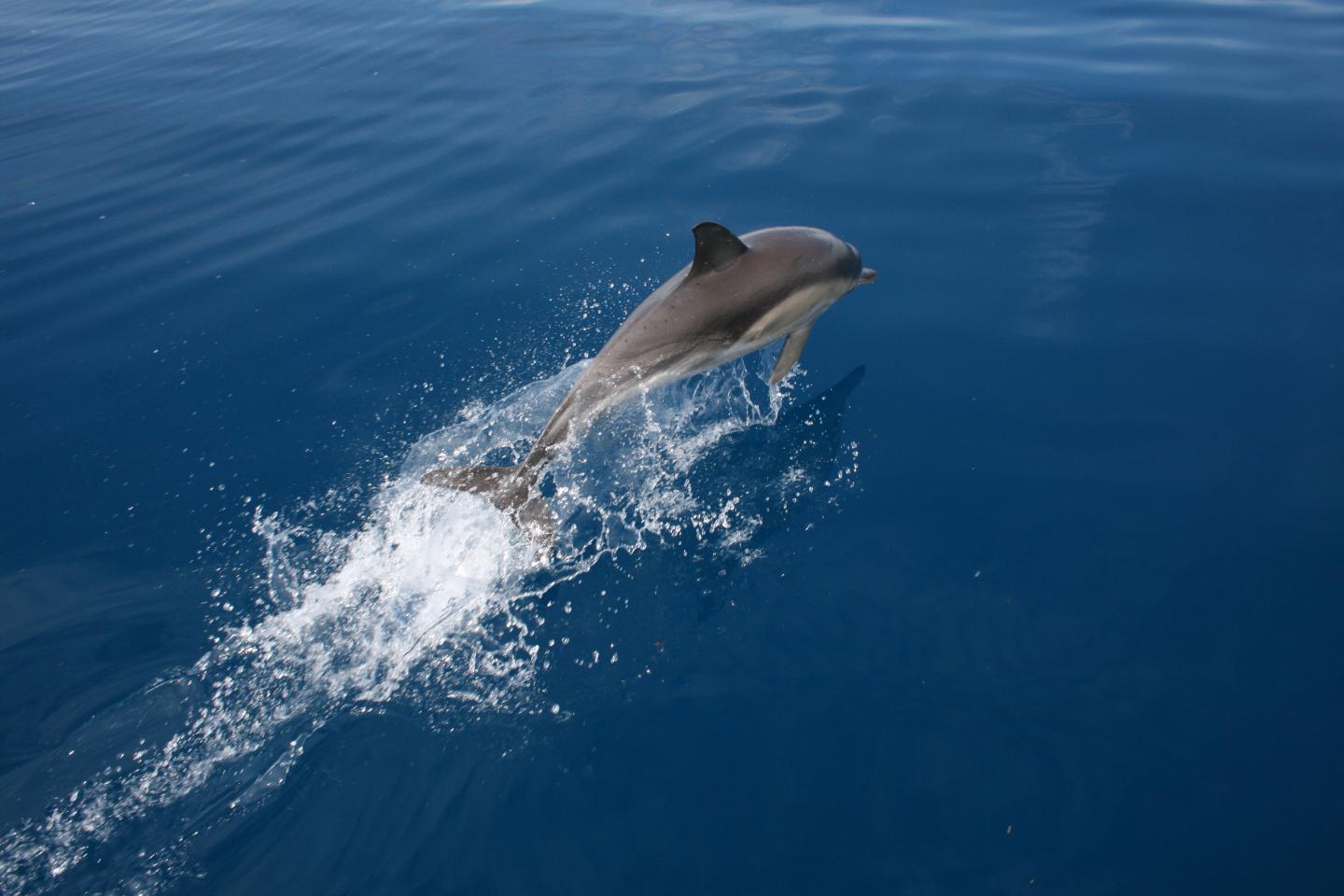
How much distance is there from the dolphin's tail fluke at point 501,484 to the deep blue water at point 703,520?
185mm

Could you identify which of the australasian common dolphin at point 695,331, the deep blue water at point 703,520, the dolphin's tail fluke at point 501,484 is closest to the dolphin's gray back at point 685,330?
the australasian common dolphin at point 695,331

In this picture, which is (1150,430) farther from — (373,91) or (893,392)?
(373,91)

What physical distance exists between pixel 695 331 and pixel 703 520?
4.40 feet

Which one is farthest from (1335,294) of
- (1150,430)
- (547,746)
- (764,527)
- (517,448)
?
(547,746)

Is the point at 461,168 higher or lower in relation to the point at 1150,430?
higher

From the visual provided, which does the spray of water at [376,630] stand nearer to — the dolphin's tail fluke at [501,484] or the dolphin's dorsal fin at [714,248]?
the dolphin's tail fluke at [501,484]

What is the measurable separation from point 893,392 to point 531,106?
24.3 ft

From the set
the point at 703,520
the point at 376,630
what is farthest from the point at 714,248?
the point at 376,630

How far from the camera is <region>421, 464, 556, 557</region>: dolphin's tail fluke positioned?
17.1 feet

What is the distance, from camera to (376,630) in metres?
4.74

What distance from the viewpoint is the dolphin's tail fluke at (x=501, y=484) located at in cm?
523

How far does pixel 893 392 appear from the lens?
6344mm

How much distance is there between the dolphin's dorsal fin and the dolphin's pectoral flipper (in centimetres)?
79

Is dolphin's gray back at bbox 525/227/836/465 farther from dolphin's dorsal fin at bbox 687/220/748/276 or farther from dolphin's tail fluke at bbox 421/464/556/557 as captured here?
dolphin's tail fluke at bbox 421/464/556/557
